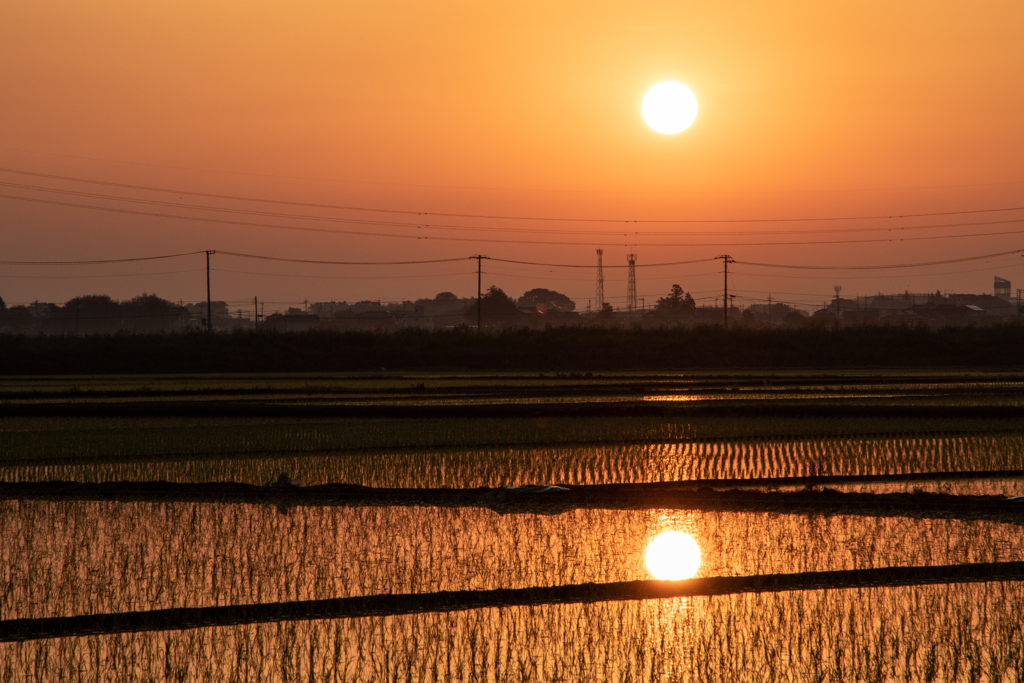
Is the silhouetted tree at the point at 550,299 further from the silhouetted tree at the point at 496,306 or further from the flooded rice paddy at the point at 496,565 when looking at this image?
the flooded rice paddy at the point at 496,565

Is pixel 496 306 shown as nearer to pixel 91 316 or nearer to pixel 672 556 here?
pixel 91 316

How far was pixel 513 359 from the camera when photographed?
45.5 meters

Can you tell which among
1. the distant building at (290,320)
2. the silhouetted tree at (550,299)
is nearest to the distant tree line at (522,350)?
the distant building at (290,320)

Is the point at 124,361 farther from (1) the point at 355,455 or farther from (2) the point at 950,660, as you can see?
(2) the point at 950,660

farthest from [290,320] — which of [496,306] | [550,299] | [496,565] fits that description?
[496,565]

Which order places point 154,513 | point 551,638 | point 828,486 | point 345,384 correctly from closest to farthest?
point 551,638
point 154,513
point 828,486
point 345,384

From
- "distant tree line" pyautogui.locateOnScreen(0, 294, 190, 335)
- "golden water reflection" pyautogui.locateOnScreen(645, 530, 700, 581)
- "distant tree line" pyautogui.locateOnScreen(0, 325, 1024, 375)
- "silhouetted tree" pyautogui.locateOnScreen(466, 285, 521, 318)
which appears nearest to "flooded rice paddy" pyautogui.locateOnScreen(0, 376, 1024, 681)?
"golden water reflection" pyautogui.locateOnScreen(645, 530, 700, 581)

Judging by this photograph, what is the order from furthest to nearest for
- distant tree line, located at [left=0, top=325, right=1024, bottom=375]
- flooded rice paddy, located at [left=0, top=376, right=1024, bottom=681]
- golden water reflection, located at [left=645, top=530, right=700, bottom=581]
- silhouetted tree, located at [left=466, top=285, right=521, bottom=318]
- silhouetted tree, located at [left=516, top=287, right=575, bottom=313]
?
silhouetted tree, located at [left=516, top=287, right=575, bottom=313]
silhouetted tree, located at [left=466, top=285, right=521, bottom=318]
distant tree line, located at [left=0, top=325, right=1024, bottom=375]
golden water reflection, located at [left=645, top=530, right=700, bottom=581]
flooded rice paddy, located at [left=0, top=376, right=1024, bottom=681]

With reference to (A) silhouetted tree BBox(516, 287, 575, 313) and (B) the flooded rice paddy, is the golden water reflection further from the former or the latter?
(A) silhouetted tree BBox(516, 287, 575, 313)

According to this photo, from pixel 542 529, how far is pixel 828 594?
2.93 metres

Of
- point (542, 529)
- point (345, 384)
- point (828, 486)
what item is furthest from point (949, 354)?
point (542, 529)

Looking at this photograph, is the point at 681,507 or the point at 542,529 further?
the point at 681,507

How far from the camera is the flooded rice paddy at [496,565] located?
549 cm

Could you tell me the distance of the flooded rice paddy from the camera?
549cm
